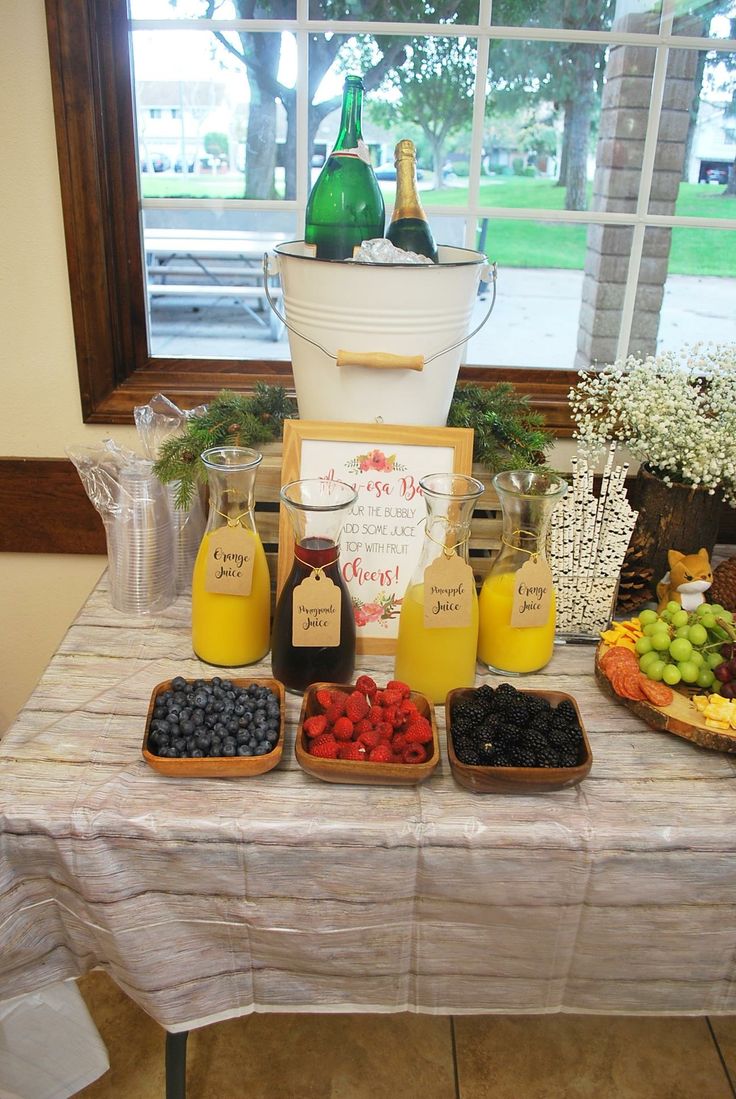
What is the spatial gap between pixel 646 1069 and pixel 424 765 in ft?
2.93

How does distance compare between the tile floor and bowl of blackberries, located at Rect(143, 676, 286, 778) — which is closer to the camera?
bowl of blackberries, located at Rect(143, 676, 286, 778)

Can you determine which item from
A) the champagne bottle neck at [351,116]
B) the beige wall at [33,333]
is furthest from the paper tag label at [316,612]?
the beige wall at [33,333]

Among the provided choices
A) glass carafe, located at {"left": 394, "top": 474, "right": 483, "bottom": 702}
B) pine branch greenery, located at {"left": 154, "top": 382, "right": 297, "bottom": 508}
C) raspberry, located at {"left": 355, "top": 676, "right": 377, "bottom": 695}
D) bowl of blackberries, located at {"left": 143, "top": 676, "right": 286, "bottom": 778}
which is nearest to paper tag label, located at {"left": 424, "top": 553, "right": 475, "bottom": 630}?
glass carafe, located at {"left": 394, "top": 474, "right": 483, "bottom": 702}

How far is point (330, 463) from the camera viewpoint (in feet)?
3.94

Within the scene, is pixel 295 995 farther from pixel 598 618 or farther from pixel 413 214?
pixel 413 214

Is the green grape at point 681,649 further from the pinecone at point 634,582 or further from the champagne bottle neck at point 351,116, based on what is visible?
the champagne bottle neck at point 351,116

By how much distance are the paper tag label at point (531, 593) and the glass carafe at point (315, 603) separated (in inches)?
8.4

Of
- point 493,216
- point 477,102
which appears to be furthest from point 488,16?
point 493,216

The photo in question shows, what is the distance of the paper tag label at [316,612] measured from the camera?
106 cm

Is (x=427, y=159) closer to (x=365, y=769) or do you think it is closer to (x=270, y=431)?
(x=270, y=431)

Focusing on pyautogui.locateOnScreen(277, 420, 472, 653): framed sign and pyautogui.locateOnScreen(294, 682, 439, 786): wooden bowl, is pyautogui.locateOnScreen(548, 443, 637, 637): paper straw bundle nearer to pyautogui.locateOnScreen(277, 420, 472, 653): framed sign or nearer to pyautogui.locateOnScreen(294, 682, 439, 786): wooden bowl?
pyautogui.locateOnScreen(277, 420, 472, 653): framed sign

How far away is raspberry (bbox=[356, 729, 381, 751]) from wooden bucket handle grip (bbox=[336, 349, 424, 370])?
470 millimetres

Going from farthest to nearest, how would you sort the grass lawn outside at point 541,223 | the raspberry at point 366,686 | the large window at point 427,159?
the grass lawn outside at point 541,223 → the large window at point 427,159 → the raspberry at point 366,686

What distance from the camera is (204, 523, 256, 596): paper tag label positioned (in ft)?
3.65
